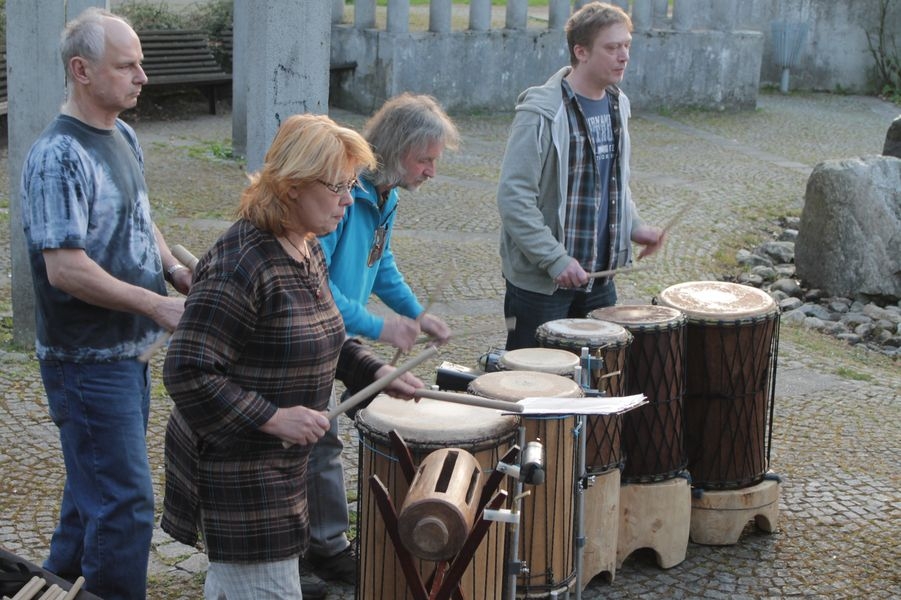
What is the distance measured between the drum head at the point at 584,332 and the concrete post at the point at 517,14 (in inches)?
499

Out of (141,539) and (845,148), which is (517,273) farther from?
(845,148)

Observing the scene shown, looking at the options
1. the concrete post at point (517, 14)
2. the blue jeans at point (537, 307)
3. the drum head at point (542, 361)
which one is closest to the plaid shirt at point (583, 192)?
the blue jeans at point (537, 307)

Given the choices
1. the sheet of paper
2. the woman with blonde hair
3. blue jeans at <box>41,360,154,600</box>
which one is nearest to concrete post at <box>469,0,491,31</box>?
blue jeans at <box>41,360,154,600</box>

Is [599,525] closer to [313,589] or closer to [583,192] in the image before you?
[313,589]

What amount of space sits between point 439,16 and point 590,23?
11.4 m

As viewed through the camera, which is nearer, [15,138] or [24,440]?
[24,440]

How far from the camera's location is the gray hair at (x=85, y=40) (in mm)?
3518

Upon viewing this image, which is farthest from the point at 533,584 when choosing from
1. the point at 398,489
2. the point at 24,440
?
the point at 24,440

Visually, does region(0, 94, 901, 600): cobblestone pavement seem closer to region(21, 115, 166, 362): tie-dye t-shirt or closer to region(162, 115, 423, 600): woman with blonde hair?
region(162, 115, 423, 600): woman with blonde hair

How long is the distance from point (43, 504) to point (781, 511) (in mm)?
3189

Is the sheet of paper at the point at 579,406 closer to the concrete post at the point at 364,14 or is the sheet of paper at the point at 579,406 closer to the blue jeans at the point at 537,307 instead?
the blue jeans at the point at 537,307

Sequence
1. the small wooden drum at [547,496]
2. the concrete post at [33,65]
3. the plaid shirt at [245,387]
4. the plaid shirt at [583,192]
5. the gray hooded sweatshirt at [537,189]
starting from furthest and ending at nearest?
the concrete post at [33,65], the plaid shirt at [583,192], the gray hooded sweatshirt at [537,189], the small wooden drum at [547,496], the plaid shirt at [245,387]

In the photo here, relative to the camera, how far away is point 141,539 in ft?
12.0

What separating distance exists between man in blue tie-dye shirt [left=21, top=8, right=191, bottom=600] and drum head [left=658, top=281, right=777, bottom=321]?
88.6 inches
